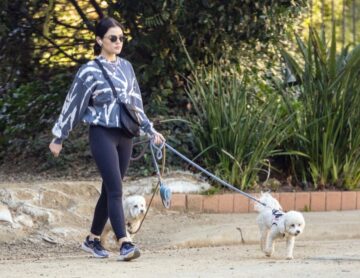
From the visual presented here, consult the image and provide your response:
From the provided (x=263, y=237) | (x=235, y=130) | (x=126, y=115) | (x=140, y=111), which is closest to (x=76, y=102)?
(x=126, y=115)

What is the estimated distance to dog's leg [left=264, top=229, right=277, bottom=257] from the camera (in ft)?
25.2

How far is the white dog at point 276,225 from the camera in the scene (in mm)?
7465

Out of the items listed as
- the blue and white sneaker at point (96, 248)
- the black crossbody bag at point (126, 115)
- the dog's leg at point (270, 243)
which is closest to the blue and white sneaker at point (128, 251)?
the blue and white sneaker at point (96, 248)

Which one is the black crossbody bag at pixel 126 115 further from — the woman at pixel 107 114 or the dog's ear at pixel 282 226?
the dog's ear at pixel 282 226

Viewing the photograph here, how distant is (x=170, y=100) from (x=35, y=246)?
10.4 feet

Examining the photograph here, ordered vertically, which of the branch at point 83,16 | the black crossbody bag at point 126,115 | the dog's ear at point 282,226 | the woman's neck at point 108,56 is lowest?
the dog's ear at point 282,226

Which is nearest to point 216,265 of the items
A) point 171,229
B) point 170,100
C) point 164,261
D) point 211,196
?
point 164,261

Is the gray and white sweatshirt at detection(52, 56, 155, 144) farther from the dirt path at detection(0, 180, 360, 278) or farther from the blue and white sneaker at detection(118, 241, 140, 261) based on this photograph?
the dirt path at detection(0, 180, 360, 278)

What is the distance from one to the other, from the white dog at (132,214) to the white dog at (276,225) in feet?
3.16

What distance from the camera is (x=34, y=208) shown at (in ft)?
28.8

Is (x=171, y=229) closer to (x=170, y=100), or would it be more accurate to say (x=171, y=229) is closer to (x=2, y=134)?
(x=170, y=100)

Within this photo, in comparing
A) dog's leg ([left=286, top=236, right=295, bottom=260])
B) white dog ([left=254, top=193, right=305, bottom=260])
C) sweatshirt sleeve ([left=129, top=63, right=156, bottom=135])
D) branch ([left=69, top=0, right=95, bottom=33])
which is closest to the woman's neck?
sweatshirt sleeve ([left=129, top=63, right=156, bottom=135])

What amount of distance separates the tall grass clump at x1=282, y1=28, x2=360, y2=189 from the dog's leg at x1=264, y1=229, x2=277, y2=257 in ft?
8.47

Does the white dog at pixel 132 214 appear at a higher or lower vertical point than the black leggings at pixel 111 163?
lower
